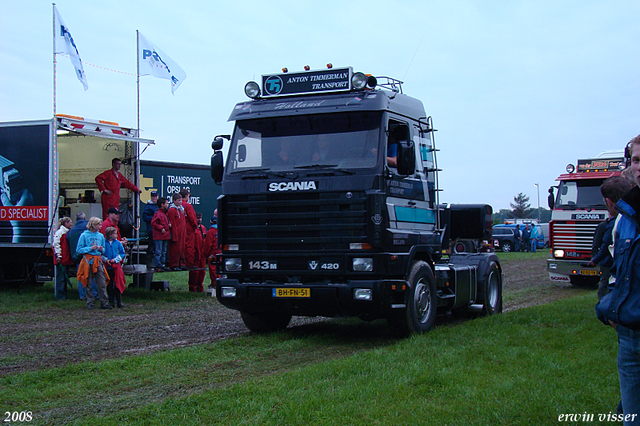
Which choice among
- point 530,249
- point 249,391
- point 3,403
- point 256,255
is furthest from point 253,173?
point 530,249

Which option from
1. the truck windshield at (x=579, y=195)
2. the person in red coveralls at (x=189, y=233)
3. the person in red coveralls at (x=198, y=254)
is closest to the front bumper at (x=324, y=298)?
the person in red coveralls at (x=189, y=233)

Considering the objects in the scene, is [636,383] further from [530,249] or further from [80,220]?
[530,249]

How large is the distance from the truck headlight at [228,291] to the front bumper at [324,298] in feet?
0.07

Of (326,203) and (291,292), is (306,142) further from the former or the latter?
(291,292)

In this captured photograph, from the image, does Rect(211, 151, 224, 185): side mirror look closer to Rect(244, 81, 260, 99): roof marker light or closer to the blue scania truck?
the blue scania truck

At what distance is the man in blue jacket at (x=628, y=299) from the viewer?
329cm

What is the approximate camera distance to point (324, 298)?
7902 mm

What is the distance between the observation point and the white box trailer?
13023mm

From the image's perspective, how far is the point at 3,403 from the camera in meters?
5.42

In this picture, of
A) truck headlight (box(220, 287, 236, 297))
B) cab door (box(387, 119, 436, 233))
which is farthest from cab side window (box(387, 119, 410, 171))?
truck headlight (box(220, 287, 236, 297))

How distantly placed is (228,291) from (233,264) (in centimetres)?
37

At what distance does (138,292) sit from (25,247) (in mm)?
2616

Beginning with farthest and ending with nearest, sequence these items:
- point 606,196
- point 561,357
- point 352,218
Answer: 1. point 352,218
2. point 561,357
3. point 606,196

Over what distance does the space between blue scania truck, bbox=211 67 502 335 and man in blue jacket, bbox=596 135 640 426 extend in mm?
4342
